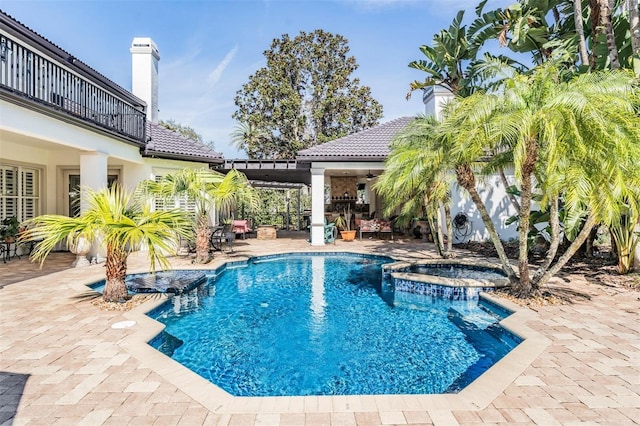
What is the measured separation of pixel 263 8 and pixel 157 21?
5785 millimetres

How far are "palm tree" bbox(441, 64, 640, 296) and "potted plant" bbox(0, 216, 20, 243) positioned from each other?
1436 centimetres

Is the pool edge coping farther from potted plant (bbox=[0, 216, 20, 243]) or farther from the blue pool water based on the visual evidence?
potted plant (bbox=[0, 216, 20, 243])

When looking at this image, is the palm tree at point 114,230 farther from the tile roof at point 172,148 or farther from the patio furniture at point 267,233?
the patio furniture at point 267,233

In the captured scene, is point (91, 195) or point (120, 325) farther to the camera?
point (91, 195)

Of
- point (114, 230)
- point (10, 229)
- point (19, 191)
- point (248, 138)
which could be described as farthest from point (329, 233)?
point (248, 138)

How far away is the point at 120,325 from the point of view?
639 cm

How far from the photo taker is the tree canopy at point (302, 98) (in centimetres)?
3541

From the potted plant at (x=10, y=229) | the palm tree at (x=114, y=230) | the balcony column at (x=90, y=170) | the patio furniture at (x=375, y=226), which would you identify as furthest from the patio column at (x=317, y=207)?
the potted plant at (x=10, y=229)

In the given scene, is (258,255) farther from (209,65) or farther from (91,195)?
(209,65)

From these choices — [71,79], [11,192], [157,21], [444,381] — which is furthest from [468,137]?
[157,21]

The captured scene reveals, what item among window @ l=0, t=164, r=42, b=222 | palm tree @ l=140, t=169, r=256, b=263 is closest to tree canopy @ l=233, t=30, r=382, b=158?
window @ l=0, t=164, r=42, b=222

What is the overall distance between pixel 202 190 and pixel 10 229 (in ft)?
22.4

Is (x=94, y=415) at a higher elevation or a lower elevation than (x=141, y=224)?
lower

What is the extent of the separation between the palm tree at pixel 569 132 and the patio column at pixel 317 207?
1036cm
